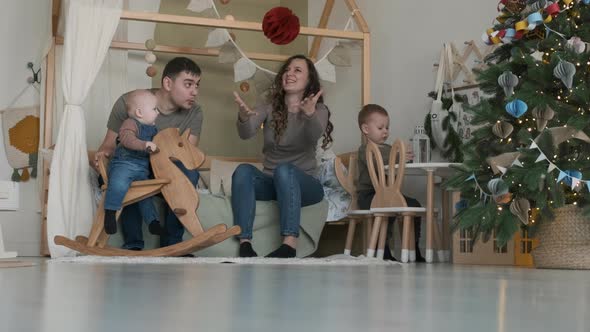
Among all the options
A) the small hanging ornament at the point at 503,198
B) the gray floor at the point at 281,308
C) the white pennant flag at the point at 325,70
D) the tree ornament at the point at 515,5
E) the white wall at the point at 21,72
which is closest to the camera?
the gray floor at the point at 281,308

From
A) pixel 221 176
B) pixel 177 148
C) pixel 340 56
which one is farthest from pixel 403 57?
pixel 177 148

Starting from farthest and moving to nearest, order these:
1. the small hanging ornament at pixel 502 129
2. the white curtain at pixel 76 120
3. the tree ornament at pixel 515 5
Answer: the white curtain at pixel 76 120 < the tree ornament at pixel 515 5 < the small hanging ornament at pixel 502 129

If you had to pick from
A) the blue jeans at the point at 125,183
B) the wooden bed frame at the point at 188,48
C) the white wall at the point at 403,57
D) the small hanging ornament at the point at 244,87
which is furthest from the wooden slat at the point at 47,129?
the white wall at the point at 403,57

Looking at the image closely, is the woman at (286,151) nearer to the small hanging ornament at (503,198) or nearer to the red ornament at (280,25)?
the red ornament at (280,25)

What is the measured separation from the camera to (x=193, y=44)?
5.39 m

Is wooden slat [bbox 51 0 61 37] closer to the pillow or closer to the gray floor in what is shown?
the pillow

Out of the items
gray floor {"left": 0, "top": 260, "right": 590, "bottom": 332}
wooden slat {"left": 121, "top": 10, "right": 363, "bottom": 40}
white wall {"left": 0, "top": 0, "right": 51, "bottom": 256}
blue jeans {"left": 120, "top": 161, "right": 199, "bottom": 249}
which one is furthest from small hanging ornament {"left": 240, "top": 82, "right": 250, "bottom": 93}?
gray floor {"left": 0, "top": 260, "right": 590, "bottom": 332}

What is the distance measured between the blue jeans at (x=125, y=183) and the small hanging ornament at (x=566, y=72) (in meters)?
1.78

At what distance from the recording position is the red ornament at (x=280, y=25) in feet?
14.0

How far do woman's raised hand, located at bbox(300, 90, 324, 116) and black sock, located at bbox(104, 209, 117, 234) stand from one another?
94 centimetres

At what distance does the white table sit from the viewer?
3.77 meters

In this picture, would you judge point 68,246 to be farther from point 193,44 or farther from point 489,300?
point 489,300

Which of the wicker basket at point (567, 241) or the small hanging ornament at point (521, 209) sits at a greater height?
the small hanging ornament at point (521, 209)

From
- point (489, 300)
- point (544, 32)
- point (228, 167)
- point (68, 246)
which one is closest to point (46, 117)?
point (228, 167)
